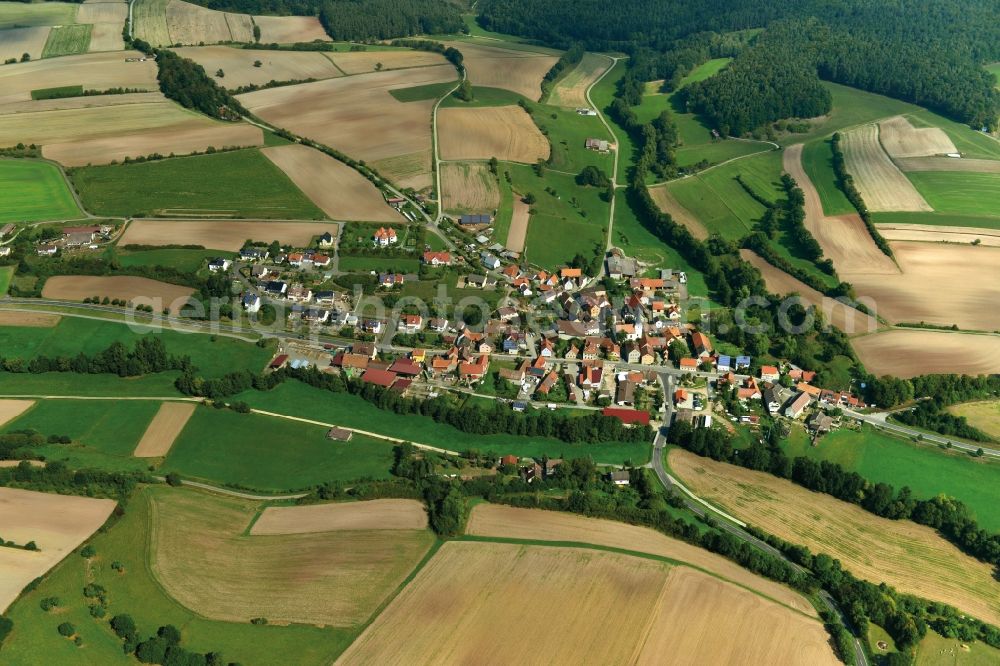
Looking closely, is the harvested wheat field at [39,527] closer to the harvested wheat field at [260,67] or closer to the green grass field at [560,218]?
the green grass field at [560,218]

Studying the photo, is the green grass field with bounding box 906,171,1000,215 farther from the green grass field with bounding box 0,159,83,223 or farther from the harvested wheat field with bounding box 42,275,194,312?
the green grass field with bounding box 0,159,83,223

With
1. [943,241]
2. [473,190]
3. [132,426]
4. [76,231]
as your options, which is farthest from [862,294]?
[76,231]

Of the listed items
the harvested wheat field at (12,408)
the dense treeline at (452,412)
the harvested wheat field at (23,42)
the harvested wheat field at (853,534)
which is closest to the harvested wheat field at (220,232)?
the dense treeline at (452,412)

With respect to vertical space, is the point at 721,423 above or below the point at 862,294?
below

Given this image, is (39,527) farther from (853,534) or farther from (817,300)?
(817,300)

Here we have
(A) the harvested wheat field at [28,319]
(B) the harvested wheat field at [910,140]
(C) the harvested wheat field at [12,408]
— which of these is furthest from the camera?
(B) the harvested wheat field at [910,140]

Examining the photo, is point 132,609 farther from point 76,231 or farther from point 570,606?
point 76,231

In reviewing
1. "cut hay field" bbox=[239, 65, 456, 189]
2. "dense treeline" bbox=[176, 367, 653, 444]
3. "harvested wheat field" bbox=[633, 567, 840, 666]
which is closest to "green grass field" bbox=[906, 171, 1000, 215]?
"dense treeline" bbox=[176, 367, 653, 444]
